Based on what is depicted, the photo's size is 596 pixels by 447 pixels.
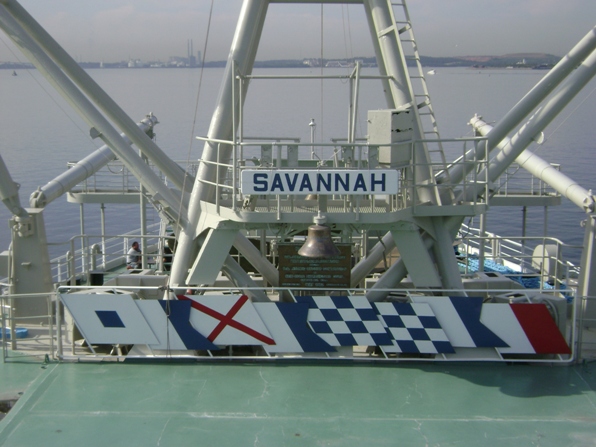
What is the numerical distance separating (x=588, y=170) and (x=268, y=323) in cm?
4270

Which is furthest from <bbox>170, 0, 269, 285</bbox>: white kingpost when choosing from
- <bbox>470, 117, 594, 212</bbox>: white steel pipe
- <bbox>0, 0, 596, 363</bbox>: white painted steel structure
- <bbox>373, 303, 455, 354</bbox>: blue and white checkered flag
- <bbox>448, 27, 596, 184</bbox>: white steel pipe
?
<bbox>470, 117, 594, 212</bbox>: white steel pipe

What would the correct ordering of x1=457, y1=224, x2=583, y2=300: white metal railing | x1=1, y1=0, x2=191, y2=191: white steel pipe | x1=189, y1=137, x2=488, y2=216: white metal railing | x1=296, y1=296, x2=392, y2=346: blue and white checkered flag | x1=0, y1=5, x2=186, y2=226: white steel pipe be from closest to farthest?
1. x1=189, y1=137, x2=488, y2=216: white metal railing
2. x1=296, y1=296, x2=392, y2=346: blue and white checkered flag
3. x1=0, y1=5, x2=186, y2=226: white steel pipe
4. x1=1, y1=0, x2=191, y2=191: white steel pipe
5. x1=457, y1=224, x2=583, y2=300: white metal railing

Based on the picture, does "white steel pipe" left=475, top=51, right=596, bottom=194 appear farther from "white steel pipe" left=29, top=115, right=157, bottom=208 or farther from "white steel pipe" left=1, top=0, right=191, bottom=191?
"white steel pipe" left=29, top=115, right=157, bottom=208

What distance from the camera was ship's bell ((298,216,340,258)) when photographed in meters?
11.3

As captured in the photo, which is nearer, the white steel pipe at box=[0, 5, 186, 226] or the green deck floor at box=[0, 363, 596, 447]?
the green deck floor at box=[0, 363, 596, 447]

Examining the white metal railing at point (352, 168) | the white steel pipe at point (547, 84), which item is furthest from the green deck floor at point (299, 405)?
the white steel pipe at point (547, 84)

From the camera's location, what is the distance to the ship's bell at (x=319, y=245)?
11297mm

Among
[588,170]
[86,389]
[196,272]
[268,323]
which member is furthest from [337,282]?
[588,170]

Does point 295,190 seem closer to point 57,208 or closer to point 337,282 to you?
point 337,282

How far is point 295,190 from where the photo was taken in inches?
454

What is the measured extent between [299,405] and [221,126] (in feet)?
16.7

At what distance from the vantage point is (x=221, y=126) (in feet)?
42.7

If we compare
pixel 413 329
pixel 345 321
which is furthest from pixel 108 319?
pixel 413 329

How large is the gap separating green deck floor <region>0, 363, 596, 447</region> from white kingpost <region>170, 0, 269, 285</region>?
2038mm
